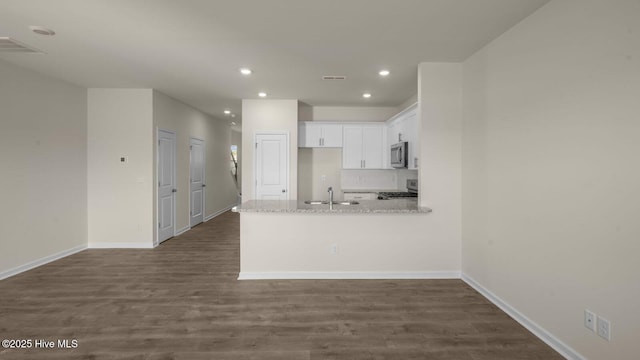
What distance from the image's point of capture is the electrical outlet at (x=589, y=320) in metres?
1.91

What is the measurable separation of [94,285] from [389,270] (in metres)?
3.48

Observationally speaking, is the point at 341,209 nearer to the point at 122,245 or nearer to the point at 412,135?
the point at 412,135

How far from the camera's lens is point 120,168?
4.89 metres

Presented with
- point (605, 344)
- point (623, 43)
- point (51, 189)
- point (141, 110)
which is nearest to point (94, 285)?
point (51, 189)

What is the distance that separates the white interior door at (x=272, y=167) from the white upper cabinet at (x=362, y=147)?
1250mm

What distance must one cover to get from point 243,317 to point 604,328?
2650 millimetres

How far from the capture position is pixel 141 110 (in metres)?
4.86

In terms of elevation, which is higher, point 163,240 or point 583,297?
point 583,297

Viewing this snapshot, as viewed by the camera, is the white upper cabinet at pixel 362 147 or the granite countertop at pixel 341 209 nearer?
the granite countertop at pixel 341 209

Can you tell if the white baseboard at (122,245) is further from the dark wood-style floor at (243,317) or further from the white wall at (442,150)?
the white wall at (442,150)

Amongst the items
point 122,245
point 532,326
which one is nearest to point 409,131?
point 532,326

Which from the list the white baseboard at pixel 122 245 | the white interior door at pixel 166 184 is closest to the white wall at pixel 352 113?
the white interior door at pixel 166 184

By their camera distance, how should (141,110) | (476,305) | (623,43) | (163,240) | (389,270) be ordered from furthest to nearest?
1. (163,240)
2. (141,110)
3. (389,270)
4. (476,305)
5. (623,43)

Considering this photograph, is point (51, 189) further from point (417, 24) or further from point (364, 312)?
point (417, 24)
